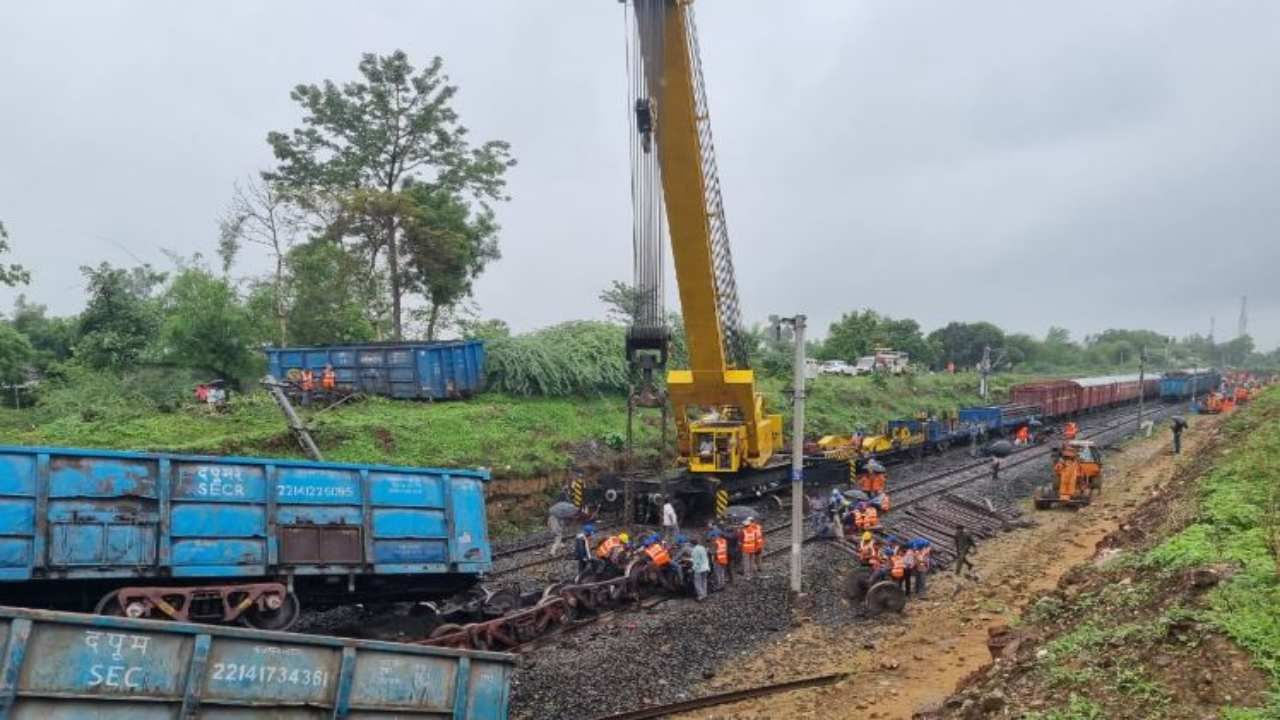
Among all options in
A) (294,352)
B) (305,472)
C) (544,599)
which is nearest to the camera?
(305,472)

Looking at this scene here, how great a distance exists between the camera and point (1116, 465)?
31406 millimetres

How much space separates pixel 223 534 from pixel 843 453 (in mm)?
19977

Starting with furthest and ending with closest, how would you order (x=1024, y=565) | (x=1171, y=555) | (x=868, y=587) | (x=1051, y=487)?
Result: (x=1051, y=487)
(x=1024, y=565)
(x=868, y=587)
(x=1171, y=555)

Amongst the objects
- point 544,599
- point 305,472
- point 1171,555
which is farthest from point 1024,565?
point 305,472

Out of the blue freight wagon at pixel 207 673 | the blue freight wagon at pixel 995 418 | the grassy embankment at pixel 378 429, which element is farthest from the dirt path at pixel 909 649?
the blue freight wagon at pixel 995 418

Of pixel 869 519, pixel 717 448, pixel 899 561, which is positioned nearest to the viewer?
pixel 899 561

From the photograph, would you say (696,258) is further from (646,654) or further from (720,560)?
(646,654)

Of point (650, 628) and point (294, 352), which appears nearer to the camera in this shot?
point (650, 628)

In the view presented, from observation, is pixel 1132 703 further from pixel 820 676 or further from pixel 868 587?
pixel 868 587

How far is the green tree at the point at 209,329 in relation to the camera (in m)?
24.6

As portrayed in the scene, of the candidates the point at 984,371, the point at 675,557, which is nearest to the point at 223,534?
the point at 675,557

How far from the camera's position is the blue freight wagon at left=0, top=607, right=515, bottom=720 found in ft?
19.9

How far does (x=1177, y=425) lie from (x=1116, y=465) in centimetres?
278

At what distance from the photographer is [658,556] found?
14.5 metres
